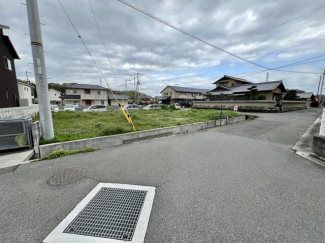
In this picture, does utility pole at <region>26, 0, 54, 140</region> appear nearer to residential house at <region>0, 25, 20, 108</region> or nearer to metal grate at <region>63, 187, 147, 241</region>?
metal grate at <region>63, 187, 147, 241</region>

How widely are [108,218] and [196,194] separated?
1435 millimetres

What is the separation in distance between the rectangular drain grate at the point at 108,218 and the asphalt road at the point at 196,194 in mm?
120

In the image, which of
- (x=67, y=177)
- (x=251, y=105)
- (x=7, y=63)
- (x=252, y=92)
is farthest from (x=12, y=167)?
(x=252, y=92)

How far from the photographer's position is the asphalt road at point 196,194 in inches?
68.9

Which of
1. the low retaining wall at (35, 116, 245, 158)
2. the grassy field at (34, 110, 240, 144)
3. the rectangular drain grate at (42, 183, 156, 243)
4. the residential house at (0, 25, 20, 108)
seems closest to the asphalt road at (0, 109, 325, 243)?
the rectangular drain grate at (42, 183, 156, 243)

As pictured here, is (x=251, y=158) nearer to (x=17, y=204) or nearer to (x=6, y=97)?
(x=17, y=204)

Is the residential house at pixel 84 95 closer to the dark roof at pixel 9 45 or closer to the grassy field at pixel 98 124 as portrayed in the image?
the dark roof at pixel 9 45

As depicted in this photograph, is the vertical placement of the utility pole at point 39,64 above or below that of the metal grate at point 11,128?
above

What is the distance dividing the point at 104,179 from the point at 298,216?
326cm

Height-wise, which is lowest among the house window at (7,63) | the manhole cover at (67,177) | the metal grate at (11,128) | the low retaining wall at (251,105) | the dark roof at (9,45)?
the manhole cover at (67,177)

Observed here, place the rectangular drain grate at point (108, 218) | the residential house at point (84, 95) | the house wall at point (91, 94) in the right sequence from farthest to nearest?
the house wall at point (91, 94) < the residential house at point (84, 95) < the rectangular drain grate at point (108, 218)

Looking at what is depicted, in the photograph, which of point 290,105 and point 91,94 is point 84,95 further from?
point 290,105

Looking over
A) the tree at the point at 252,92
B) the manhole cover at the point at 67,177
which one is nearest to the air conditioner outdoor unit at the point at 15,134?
the manhole cover at the point at 67,177

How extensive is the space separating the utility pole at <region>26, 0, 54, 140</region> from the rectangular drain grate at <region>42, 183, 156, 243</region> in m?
3.52
